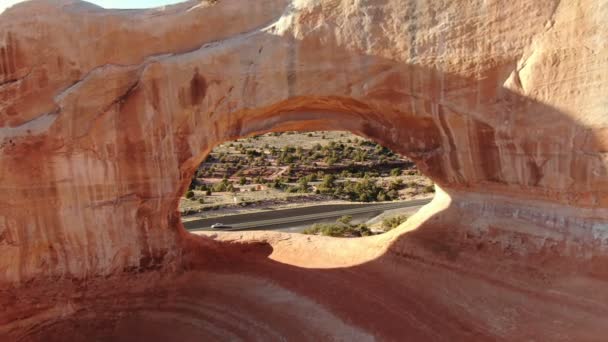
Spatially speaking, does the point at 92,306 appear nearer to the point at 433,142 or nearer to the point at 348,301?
the point at 348,301

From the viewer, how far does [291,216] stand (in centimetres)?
2680

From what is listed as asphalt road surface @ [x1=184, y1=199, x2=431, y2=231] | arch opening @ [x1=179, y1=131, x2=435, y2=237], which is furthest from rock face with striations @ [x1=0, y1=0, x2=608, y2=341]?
asphalt road surface @ [x1=184, y1=199, x2=431, y2=231]

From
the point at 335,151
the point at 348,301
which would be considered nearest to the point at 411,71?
the point at 348,301

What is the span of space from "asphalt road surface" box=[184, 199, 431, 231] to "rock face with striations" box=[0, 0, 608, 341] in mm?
15761

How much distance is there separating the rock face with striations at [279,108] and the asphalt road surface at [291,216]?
15761 mm

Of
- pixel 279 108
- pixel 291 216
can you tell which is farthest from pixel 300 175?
pixel 279 108

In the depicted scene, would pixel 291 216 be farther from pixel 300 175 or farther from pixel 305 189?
pixel 300 175

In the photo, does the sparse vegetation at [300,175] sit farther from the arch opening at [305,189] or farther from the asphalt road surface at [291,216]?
the asphalt road surface at [291,216]

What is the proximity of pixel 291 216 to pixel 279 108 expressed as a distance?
18.9 metres

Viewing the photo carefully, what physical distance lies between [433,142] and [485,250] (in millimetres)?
2375

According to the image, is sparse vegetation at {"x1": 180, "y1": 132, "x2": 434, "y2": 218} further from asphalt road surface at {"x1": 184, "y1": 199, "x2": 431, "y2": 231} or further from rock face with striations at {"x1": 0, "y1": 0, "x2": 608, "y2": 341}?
rock face with striations at {"x1": 0, "y1": 0, "x2": 608, "y2": 341}

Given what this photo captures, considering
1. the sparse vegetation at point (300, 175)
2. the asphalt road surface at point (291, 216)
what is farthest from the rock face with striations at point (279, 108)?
the sparse vegetation at point (300, 175)

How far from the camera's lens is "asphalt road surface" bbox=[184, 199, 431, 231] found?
956 inches

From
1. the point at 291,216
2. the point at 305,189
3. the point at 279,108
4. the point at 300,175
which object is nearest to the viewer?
Answer: the point at 279,108
